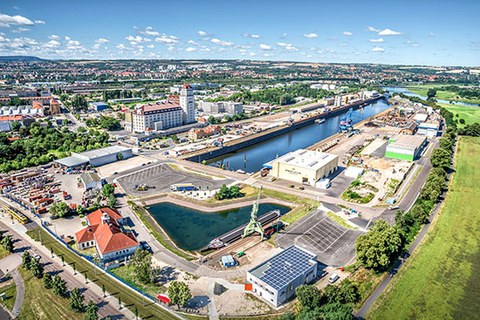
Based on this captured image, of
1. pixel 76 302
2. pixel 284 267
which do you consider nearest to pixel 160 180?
pixel 76 302

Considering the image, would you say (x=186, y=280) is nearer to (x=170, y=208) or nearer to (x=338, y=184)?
(x=170, y=208)

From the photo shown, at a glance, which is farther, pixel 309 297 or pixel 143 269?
pixel 143 269

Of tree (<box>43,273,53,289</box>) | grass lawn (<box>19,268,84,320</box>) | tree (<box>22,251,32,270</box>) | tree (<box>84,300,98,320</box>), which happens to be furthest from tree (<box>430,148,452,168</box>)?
tree (<box>22,251,32,270</box>)

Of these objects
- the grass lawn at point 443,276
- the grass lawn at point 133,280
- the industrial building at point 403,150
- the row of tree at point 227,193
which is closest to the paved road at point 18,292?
the grass lawn at point 133,280

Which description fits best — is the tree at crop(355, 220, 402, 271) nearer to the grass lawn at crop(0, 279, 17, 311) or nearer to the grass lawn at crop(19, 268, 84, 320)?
the grass lawn at crop(19, 268, 84, 320)

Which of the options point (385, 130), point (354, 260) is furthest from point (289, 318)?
point (385, 130)

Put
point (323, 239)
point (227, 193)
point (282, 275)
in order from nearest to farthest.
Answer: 1. point (282, 275)
2. point (323, 239)
3. point (227, 193)

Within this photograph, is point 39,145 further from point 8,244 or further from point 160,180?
point 8,244
